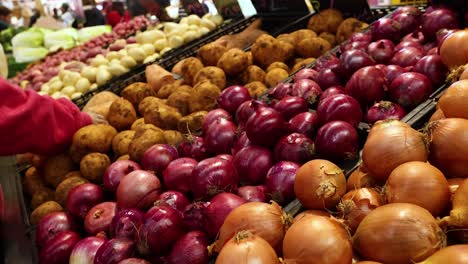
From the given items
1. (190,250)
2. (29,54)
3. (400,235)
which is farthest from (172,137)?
(29,54)

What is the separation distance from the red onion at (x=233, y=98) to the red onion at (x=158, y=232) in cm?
90

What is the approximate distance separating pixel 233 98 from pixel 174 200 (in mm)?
→ 770

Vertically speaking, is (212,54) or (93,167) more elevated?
(212,54)

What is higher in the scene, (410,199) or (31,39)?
(31,39)

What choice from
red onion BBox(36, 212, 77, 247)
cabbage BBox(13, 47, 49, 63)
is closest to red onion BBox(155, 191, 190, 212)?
red onion BBox(36, 212, 77, 247)

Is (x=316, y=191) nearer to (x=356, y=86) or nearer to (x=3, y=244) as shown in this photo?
(x=356, y=86)

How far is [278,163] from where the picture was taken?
156 centimetres

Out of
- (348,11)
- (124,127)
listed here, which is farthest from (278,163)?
(348,11)

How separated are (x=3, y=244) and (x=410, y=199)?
1.91 meters

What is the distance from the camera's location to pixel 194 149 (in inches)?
75.9

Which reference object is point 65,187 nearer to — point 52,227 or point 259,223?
point 52,227

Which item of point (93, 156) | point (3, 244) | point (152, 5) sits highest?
point (152, 5)

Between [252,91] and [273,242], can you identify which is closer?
[273,242]

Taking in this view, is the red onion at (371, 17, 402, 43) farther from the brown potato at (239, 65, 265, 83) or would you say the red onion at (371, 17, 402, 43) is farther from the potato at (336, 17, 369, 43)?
the brown potato at (239, 65, 265, 83)
